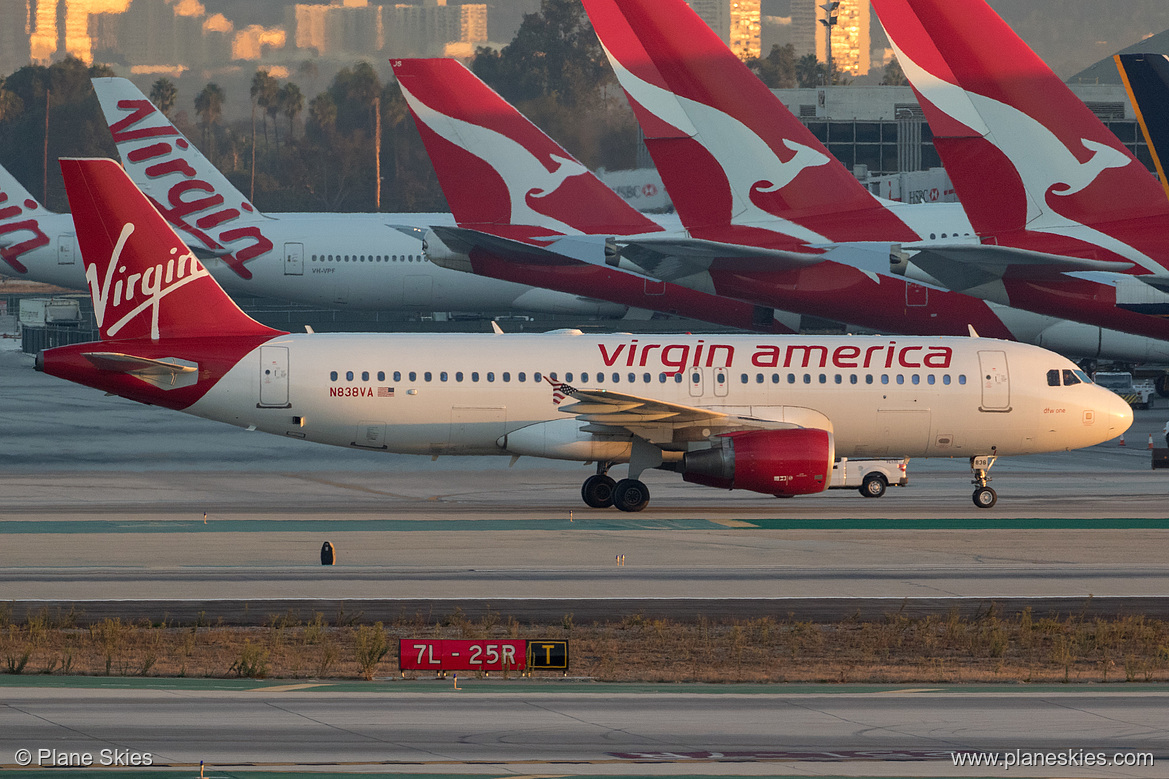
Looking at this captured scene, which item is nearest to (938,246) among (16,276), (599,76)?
(16,276)

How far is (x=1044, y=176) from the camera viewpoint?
4741 centimetres

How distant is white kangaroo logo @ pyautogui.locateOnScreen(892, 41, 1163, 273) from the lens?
155ft

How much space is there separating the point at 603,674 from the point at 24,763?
7.54 m

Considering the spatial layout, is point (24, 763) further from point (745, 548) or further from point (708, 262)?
point (708, 262)

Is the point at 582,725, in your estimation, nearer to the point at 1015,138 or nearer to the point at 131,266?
the point at 131,266

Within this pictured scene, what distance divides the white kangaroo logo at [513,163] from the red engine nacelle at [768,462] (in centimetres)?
2667

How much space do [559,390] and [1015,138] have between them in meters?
21.9

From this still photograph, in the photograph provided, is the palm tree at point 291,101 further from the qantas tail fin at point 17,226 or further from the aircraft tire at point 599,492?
the aircraft tire at point 599,492

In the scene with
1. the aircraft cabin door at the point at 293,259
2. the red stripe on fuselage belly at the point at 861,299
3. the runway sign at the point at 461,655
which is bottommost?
the runway sign at the point at 461,655

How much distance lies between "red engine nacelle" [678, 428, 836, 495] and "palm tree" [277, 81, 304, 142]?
147954mm

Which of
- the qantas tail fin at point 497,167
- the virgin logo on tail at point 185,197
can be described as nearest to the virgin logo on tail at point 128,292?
the qantas tail fin at point 497,167

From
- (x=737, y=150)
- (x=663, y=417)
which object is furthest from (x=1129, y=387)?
(x=663, y=417)

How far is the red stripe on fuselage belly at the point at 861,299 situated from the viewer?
52.0 m

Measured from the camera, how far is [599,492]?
34906 millimetres
